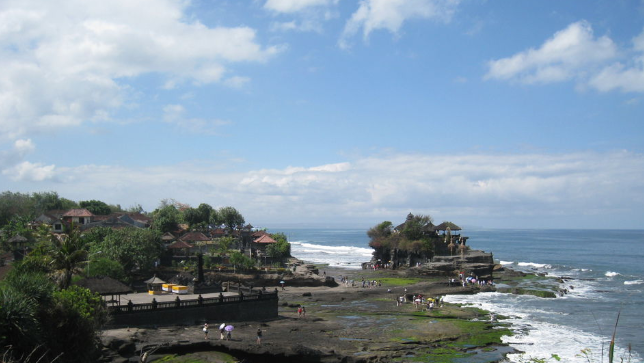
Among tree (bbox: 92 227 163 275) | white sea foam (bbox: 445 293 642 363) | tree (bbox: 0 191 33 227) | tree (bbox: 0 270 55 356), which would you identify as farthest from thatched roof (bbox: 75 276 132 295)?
tree (bbox: 0 191 33 227)

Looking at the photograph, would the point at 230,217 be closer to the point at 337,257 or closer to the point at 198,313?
the point at 337,257

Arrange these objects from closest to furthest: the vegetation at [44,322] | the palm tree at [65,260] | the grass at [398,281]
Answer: the vegetation at [44,322] → the palm tree at [65,260] → the grass at [398,281]

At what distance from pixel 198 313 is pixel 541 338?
24.3m

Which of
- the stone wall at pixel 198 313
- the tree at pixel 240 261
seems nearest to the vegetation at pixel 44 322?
the stone wall at pixel 198 313

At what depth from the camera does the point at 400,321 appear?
4006cm

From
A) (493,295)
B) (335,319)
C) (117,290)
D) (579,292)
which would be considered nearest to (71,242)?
(117,290)

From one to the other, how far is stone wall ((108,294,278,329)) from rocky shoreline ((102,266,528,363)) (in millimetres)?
863

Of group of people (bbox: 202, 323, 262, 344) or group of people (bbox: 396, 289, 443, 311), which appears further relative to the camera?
group of people (bbox: 396, 289, 443, 311)

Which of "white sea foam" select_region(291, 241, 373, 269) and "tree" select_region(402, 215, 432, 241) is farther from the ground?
"tree" select_region(402, 215, 432, 241)

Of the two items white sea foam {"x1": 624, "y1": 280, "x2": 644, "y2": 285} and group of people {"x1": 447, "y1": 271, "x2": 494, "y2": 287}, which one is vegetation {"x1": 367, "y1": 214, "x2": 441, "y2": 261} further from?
white sea foam {"x1": 624, "y1": 280, "x2": 644, "y2": 285}

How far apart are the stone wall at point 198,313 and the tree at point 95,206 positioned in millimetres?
85817

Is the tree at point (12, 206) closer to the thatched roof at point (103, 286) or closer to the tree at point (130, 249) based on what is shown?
the tree at point (130, 249)

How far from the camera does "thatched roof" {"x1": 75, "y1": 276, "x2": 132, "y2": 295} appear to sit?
3322cm

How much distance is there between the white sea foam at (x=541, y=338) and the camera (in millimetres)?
30750
